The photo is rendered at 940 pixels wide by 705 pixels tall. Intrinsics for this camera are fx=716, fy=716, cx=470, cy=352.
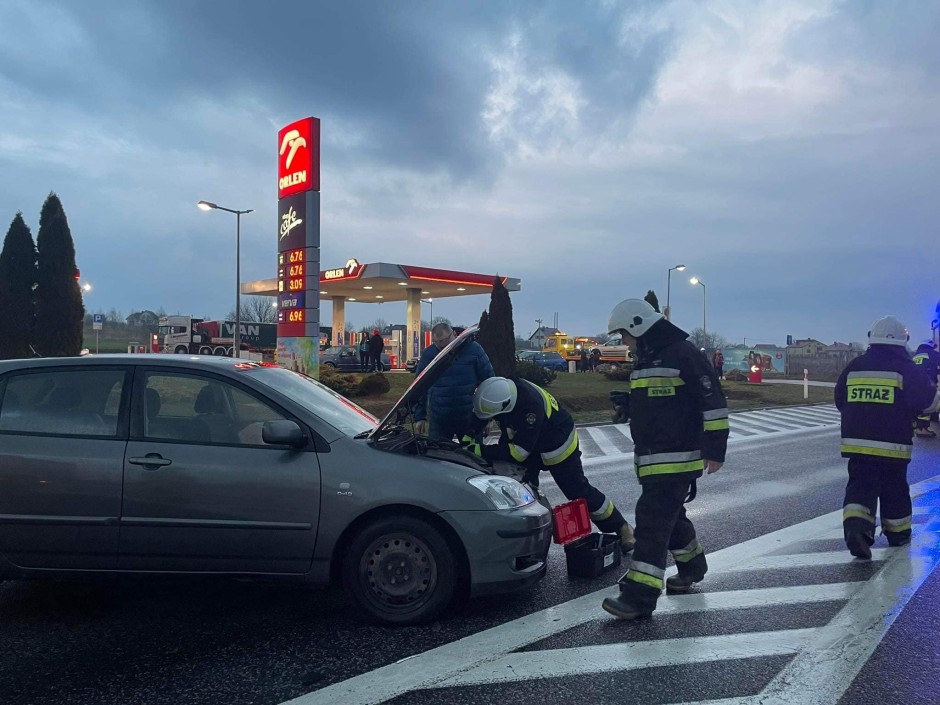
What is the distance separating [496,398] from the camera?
4898 millimetres

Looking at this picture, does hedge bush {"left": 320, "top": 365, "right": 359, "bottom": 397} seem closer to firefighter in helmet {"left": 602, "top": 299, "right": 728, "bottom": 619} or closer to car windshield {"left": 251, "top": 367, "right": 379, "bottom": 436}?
car windshield {"left": 251, "top": 367, "right": 379, "bottom": 436}

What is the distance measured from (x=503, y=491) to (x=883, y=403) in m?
3.17

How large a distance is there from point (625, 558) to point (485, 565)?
75.7 inches

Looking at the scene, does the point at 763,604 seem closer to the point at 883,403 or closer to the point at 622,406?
the point at 622,406

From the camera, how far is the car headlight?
13.2ft

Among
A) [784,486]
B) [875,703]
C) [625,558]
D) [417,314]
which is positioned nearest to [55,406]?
[625,558]

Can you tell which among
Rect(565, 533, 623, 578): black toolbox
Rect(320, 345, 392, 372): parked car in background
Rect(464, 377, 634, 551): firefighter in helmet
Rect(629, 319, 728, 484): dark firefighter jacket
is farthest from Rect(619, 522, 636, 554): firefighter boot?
Rect(320, 345, 392, 372): parked car in background

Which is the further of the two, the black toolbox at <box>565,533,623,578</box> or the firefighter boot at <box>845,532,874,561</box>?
the firefighter boot at <box>845,532,874,561</box>

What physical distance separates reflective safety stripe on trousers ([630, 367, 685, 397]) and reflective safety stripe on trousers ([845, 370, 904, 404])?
2.12 meters

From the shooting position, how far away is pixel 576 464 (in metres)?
5.18

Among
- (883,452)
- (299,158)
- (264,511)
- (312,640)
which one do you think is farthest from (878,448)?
(299,158)

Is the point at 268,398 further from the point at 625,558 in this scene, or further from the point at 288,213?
the point at 288,213

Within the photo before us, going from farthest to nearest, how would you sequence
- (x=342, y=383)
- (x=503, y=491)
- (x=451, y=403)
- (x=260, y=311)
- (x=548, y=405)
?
(x=260, y=311), (x=342, y=383), (x=451, y=403), (x=548, y=405), (x=503, y=491)

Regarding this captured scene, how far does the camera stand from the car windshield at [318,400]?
4328mm
